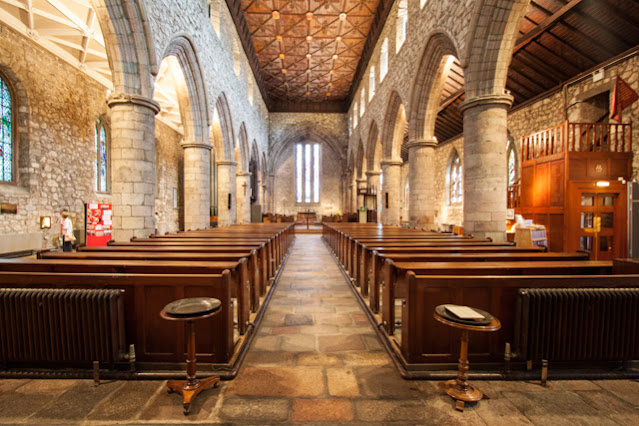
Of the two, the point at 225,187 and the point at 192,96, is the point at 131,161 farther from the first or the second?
the point at 225,187

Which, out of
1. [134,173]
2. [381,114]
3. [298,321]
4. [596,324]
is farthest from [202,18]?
[596,324]

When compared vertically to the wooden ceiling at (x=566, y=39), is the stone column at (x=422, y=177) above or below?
below

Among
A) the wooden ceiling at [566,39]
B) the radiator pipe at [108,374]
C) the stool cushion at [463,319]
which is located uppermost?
the wooden ceiling at [566,39]

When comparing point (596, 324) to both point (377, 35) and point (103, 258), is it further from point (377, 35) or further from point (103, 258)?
point (377, 35)

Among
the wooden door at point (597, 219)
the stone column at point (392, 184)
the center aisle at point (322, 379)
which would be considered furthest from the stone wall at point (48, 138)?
the wooden door at point (597, 219)

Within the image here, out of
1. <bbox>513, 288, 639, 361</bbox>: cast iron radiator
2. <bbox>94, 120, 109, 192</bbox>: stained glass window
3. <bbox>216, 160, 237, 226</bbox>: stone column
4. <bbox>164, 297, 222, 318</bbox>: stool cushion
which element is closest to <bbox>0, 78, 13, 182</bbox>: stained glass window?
<bbox>94, 120, 109, 192</bbox>: stained glass window

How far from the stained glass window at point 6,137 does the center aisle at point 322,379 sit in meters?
8.99

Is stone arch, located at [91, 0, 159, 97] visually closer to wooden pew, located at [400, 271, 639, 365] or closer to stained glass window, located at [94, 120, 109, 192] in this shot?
wooden pew, located at [400, 271, 639, 365]

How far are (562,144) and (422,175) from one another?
3.27m

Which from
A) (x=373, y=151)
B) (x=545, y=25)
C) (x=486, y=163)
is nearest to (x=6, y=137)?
(x=486, y=163)

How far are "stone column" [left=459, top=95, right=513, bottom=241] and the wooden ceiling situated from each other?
3.67 meters

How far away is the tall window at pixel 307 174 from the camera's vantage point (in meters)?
24.7

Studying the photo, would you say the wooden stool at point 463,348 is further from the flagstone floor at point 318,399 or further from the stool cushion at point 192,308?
the stool cushion at point 192,308

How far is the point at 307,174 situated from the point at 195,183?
50.5 feet
